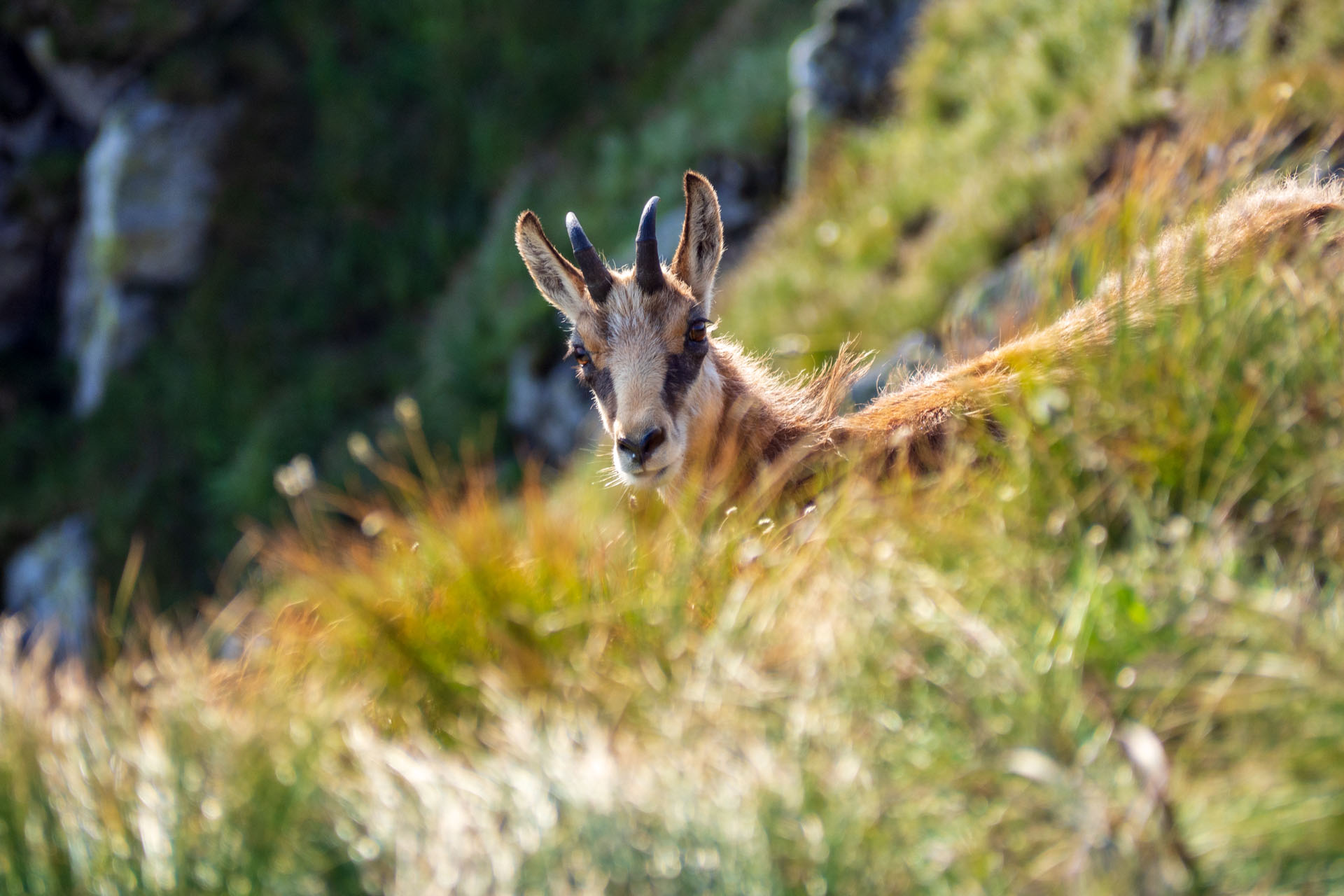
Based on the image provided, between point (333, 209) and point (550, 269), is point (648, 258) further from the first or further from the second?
point (333, 209)

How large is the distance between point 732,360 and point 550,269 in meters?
1.20

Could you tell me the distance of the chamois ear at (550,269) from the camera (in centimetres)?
603

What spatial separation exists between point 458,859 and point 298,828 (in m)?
0.60

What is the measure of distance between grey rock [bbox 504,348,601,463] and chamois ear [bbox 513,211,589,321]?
25.6ft

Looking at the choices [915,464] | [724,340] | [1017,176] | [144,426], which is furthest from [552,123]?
[915,464]

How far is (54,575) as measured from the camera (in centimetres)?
1966

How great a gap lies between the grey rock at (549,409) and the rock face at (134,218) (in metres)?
9.95

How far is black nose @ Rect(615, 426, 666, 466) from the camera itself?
16.7 feet

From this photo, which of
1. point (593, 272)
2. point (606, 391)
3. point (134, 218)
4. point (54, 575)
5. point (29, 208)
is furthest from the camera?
point (29, 208)

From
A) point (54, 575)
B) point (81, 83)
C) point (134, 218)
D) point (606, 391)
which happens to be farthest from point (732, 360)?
point (81, 83)

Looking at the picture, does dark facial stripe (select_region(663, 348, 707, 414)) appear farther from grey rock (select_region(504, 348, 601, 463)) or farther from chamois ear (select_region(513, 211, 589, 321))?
grey rock (select_region(504, 348, 601, 463))

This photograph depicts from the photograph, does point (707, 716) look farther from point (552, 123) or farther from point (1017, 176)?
point (552, 123)

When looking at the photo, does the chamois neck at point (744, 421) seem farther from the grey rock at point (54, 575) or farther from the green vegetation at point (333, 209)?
the grey rock at point (54, 575)

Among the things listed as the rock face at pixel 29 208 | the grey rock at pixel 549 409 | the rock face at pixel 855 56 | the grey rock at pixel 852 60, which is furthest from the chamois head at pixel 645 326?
the rock face at pixel 29 208
